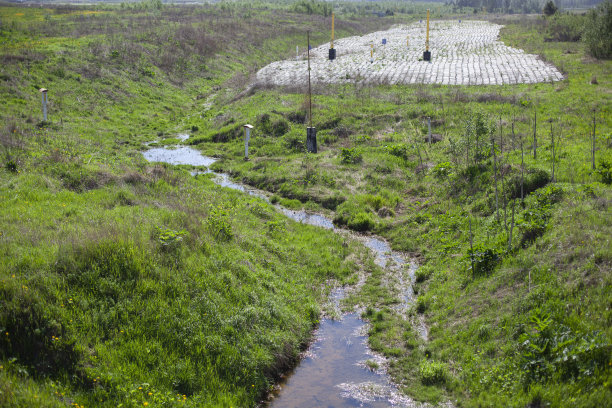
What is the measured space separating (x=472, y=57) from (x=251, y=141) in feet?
85.8

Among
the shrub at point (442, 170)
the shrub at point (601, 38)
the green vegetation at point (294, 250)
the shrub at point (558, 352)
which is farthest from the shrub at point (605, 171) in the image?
the shrub at point (601, 38)

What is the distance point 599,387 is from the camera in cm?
833

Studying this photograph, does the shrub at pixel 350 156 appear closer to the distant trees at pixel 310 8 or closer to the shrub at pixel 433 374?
the shrub at pixel 433 374

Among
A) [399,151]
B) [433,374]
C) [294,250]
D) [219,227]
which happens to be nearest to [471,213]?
[294,250]

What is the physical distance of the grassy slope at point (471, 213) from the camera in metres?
9.77

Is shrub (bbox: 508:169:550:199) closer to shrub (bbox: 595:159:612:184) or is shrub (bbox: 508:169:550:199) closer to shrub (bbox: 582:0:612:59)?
shrub (bbox: 595:159:612:184)

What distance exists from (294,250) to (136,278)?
248 inches

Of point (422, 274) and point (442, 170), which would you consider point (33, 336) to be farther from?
point (442, 170)

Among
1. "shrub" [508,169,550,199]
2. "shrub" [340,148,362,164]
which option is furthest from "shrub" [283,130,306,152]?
"shrub" [508,169,550,199]

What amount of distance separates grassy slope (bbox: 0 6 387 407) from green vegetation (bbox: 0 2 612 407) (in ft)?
0.17

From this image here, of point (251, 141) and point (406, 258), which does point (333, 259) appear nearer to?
point (406, 258)

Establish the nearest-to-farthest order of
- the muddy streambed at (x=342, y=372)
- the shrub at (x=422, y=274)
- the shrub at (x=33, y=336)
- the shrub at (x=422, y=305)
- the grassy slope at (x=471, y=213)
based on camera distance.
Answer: the shrub at (x=33, y=336), the grassy slope at (x=471, y=213), the muddy streambed at (x=342, y=372), the shrub at (x=422, y=305), the shrub at (x=422, y=274)

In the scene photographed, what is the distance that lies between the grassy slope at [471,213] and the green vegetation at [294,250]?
0.19 feet

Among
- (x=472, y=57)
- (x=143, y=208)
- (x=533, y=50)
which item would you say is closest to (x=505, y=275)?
(x=143, y=208)
